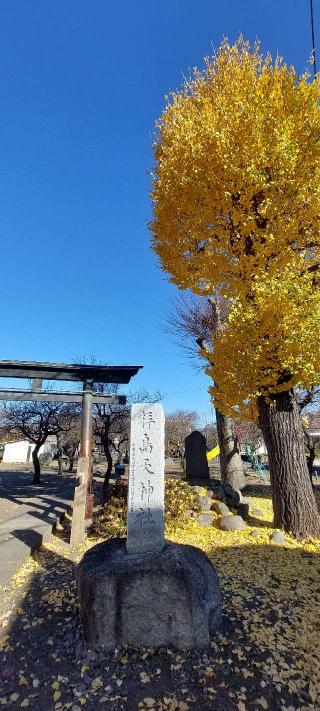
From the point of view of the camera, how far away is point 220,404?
270 inches

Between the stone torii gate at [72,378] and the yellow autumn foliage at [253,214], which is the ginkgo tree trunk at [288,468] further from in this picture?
the stone torii gate at [72,378]

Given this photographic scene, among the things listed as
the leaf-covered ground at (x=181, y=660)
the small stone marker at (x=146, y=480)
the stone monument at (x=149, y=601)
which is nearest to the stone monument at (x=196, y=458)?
the leaf-covered ground at (x=181, y=660)

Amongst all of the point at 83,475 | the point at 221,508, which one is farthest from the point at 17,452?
the point at 221,508

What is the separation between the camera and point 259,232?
595 cm

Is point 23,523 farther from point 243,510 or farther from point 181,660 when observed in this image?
point 181,660

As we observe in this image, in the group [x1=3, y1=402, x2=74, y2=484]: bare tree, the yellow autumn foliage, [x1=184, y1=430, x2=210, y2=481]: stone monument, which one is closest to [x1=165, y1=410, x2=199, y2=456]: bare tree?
[x1=3, y1=402, x2=74, y2=484]: bare tree

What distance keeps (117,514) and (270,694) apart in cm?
508

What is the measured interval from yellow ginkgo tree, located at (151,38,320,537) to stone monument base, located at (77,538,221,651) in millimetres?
3517

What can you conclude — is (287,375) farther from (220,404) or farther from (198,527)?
(198,527)

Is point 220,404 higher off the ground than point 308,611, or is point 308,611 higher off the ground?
point 220,404

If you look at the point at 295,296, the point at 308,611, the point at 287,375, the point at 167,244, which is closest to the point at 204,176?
the point at 167,244

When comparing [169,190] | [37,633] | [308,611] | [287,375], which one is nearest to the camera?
[37,633]

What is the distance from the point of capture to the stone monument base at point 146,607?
3209 millimetres

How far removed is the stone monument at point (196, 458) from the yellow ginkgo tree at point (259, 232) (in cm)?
390
